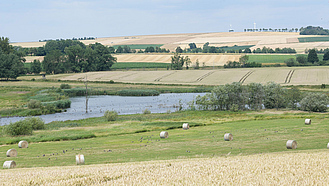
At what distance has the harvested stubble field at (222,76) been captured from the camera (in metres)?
102

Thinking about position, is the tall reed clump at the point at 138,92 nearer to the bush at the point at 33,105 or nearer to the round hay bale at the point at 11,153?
the bush at the point at 33,105

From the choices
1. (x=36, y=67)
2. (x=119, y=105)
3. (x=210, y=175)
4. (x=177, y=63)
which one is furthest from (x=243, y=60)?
(x=210, y=175)

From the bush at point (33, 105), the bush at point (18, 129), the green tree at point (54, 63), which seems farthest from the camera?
the green tree at point (54, 63)

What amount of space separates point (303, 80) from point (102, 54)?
83.2 metres

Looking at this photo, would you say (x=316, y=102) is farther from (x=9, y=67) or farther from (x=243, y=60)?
(x=9, y=67)

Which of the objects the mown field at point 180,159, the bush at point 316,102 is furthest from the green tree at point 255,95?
the mown field at point 180,159

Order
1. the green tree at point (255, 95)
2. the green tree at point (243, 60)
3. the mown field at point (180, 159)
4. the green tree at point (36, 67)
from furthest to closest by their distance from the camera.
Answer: the green tree at point (36, 67) < the green tree at point (243, 60) < the green tree at point (255, 95) < the mown field at point (180, 159)

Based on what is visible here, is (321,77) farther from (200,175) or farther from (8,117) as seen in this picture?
(200,175)

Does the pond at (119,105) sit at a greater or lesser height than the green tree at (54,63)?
lesser

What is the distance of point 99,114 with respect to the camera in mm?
65625

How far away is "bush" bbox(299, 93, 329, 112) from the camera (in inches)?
2276

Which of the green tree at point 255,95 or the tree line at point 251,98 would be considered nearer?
the tree line at point 251,98

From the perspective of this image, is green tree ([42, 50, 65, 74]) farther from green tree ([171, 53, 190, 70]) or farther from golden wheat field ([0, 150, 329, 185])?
golden wheat field ([0, 150, 329, 185])

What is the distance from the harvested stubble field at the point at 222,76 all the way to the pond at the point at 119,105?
2208 centimetres
